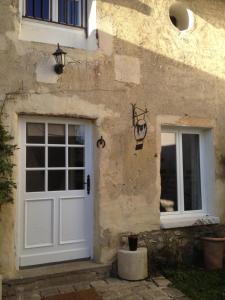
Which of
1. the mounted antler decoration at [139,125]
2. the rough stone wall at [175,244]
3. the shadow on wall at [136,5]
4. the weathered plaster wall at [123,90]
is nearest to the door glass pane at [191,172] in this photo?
the weathered plaster wall at [123,90]

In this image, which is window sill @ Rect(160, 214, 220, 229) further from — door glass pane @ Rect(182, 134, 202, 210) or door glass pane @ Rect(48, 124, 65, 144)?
door glass pane @ Rect(48, 124, 65, 144)

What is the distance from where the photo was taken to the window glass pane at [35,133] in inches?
181

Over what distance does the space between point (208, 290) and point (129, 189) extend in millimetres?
1765

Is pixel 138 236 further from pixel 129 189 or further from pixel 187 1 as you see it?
pixel 187 1

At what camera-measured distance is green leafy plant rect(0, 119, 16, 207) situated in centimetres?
398

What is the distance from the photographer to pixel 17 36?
4426 millimetres

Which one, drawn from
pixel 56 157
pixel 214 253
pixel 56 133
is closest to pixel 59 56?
pixel 56 133

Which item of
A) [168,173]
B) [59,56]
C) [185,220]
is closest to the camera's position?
[59,56]

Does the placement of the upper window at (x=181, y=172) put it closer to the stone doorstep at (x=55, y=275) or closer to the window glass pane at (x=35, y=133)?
the stone doorstep at (x=55, y=275)

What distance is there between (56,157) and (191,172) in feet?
8.35

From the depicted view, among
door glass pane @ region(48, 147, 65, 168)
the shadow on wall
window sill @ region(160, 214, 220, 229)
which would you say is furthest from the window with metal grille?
window sill @ region(160, 214, 220, 229)

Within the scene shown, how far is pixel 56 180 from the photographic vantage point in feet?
15.6

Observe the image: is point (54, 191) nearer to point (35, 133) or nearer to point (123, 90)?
point (35, 133)

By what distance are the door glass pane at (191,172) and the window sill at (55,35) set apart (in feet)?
7.74
